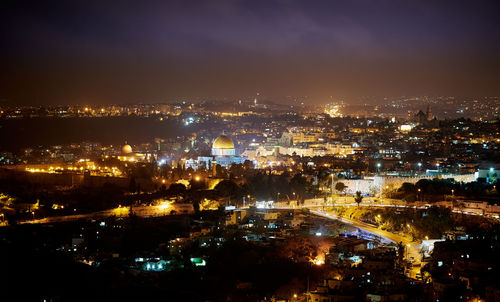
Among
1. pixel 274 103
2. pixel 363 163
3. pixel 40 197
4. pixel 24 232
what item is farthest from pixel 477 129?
pixel 274 103

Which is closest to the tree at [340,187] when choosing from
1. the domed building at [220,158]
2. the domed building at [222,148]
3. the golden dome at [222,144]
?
the domed building at [220,158]

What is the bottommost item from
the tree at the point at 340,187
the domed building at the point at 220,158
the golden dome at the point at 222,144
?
the tree at the point at 340,187

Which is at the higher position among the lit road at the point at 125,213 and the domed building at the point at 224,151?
the domed building at the point at 224,151

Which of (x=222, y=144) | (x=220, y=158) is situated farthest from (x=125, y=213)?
(x=222, y=144)

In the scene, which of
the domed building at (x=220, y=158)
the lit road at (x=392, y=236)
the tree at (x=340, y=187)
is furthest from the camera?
the domed building at (x=220, y=158)

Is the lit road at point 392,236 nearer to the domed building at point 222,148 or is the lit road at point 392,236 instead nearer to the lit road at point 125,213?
the lit road at point 125,213

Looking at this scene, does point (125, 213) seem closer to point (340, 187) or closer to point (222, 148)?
point (340, 187)

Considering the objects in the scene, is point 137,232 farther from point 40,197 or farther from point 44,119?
point 44,119

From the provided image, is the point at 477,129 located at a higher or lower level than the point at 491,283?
higher

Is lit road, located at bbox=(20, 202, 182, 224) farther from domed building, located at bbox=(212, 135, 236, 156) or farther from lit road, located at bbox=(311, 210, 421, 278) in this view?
domed building, located at bbox=(212, 135, 236, 156)
